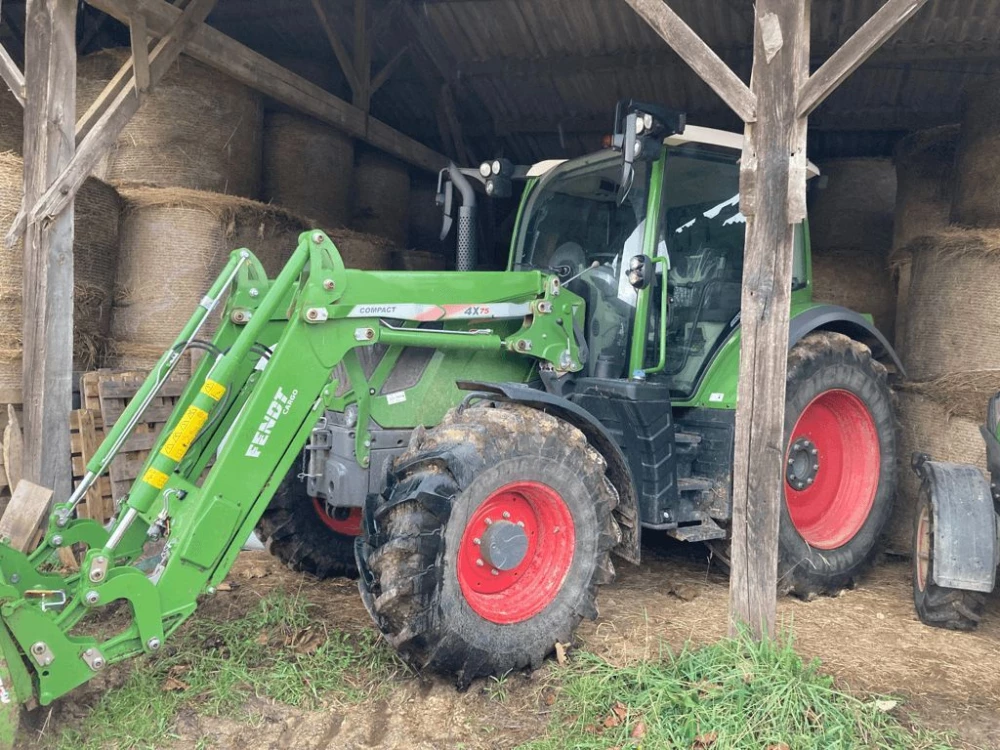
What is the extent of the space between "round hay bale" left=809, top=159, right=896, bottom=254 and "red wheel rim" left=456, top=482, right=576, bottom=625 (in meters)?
3.98

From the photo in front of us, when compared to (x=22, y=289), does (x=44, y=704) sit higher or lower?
lower

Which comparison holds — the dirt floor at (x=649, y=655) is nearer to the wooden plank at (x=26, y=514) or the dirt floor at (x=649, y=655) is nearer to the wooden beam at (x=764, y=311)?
the wooden beam at (x=764, y=311)

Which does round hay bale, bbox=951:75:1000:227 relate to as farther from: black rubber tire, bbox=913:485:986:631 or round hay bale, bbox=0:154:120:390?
round hay bale, bbox=0:154:120:390

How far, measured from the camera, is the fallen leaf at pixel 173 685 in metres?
2.86

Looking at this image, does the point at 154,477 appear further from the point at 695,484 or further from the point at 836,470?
the point at 836,470

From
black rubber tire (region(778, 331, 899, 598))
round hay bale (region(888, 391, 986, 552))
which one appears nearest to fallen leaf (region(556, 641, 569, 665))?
black rubber tire (region(778, 331, 899, 598))

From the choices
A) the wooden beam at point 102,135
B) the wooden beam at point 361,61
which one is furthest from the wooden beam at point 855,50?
the wooden beam at point 361,61

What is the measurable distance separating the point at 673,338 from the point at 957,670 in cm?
179

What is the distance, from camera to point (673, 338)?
13.0 ft

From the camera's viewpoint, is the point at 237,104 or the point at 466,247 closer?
the point at 466,247

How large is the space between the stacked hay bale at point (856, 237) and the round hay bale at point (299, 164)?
3650mm

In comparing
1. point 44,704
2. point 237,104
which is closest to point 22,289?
point 237,104

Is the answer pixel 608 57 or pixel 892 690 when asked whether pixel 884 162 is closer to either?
pixel 608 57

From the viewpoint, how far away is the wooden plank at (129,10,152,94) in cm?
423
